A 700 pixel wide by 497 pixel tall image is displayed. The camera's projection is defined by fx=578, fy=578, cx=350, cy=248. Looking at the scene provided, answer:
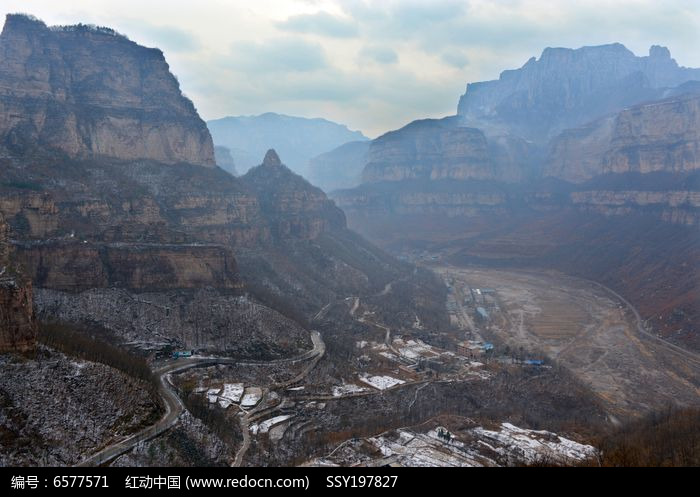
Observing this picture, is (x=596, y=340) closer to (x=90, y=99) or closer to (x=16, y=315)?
(x=16, y=315)

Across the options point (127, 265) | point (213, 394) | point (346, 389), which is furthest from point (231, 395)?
point (127, 265)

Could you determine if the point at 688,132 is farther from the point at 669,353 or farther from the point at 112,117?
the point at 112,117

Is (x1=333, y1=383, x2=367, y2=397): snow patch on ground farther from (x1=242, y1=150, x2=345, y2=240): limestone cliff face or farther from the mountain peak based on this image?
the mountain peak

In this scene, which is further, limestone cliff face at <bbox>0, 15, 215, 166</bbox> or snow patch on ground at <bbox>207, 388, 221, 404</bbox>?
limestone cliff face at <bbox>0, 15, 215, 166</bbox>

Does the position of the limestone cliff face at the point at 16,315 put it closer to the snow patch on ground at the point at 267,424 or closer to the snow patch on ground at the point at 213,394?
the snow patch on ground at the point at 213,394

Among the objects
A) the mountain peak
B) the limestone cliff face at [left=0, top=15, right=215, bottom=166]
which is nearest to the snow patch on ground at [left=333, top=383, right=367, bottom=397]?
the limestone cliff face at [left=0, top=15, right=215, bottom=166]

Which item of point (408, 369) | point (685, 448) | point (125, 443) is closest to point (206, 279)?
point (408, 369)

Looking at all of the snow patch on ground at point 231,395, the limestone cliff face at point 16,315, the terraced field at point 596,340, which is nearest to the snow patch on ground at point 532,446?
the terraced field at point 596,340

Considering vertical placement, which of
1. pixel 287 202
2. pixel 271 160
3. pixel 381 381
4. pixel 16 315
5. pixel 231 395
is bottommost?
pixel 381 381
